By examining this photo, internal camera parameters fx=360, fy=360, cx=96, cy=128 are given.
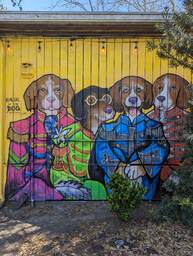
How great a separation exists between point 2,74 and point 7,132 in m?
1.02

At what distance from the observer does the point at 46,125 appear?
251 inches

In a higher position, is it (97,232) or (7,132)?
(7,132)

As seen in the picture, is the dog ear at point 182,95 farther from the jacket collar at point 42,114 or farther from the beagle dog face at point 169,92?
the jacket collar at point 42,114

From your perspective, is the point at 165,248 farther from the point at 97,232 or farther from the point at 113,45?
the point at 113,45

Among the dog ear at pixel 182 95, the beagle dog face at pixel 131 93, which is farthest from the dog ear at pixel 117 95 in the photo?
the dog ear at pixel 182 95

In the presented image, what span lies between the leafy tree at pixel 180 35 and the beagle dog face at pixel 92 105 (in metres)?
1.57

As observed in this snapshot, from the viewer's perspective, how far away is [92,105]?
636cm

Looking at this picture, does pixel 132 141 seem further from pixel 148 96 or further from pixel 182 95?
pixel 182 95

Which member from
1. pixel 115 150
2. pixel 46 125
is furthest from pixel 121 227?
pixel 46 125

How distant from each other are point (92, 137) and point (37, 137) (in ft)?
3.20

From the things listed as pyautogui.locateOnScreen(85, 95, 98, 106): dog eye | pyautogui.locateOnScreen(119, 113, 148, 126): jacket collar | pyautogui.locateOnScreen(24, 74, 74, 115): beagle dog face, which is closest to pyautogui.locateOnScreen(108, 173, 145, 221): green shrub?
pyautogui.locateOnScreen(119, 113, 148, 126): jacket collar

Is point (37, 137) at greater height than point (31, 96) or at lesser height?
lesser

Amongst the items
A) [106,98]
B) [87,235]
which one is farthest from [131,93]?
[87,235]

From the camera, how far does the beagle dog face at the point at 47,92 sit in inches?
249
